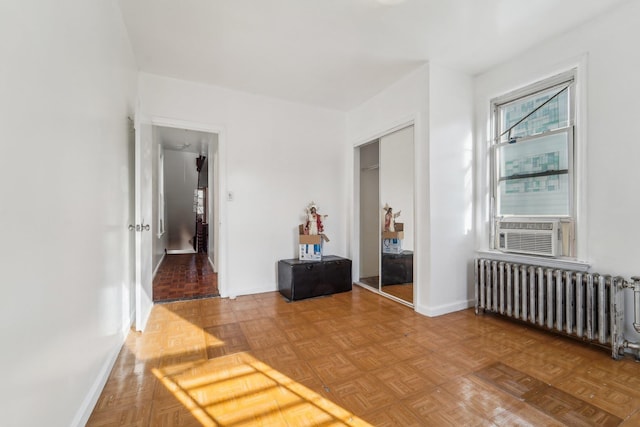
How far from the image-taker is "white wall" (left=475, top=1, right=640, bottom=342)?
2.20 meters

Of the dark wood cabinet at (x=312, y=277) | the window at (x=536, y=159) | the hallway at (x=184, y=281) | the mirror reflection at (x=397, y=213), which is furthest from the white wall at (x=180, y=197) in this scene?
the window at (x=536, y=159)

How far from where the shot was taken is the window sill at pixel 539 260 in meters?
2.47

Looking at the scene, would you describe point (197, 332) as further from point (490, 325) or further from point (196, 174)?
point (196, 174)

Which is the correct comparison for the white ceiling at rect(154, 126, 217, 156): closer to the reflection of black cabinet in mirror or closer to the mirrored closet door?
the mirrored closet door

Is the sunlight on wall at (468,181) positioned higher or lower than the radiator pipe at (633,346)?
higher

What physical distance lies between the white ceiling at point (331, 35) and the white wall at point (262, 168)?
12.7 inches

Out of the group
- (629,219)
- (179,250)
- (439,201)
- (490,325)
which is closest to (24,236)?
(439,201)

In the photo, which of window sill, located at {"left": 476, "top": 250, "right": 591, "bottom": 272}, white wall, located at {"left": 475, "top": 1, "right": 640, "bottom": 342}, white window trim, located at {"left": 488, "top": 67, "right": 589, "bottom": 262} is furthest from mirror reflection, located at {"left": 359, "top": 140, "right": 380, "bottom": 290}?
white wall, located at {"left": 475, "top": 1, "right": 640, "bottom": 342}

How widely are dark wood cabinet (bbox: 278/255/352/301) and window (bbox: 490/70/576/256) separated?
1.92 metres

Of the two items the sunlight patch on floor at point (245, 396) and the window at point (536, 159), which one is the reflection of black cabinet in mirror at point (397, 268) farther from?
the sunlight patch on floor at point (245, 396)

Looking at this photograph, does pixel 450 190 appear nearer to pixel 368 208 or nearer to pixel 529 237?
pixel 529 237

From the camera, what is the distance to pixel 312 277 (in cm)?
375

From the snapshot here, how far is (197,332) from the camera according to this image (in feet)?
8.71

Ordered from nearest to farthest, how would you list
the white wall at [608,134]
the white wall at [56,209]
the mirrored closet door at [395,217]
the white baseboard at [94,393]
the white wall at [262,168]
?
the white wall at [56,209]
the white baseboard at [94,393]
the white wall at [608,134]
the mirrored closet door at [395,217]
the white wall at [262,168]
